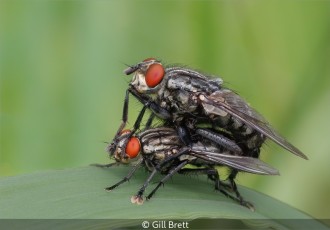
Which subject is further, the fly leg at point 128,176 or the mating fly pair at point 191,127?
the mating fly pair at point 191,127

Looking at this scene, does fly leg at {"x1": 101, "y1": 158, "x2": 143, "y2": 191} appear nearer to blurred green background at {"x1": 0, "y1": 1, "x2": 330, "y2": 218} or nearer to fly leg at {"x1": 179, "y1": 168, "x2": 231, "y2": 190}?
fly leg at {"x1": 179, "y1": 168, "x2": 231, "y2": 190}

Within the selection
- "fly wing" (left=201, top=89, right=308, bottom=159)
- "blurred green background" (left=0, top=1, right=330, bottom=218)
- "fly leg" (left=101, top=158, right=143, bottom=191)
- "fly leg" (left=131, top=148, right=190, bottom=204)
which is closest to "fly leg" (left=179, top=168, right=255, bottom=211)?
"fly leg" (left=131, top=148, right=190, bottom=204)

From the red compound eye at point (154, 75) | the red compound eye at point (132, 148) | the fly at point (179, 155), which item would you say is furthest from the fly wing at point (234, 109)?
the red compound eye at point (132, 148)

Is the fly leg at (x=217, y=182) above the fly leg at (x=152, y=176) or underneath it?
underneath

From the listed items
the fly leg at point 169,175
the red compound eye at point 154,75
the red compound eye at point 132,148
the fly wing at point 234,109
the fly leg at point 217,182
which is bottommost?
the fly leg at point 217,182

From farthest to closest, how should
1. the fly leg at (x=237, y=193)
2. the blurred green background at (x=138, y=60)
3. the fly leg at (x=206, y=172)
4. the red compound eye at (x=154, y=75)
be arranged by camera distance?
the blurred green background at (x=138, y=60)
the red compound eye at (x=154, y=75)
the fly leg at (x=206, y=172)
the fly leg at (x=237, y=193)

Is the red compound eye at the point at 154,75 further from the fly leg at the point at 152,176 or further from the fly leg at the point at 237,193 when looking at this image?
the fly leg at the point at 237,193

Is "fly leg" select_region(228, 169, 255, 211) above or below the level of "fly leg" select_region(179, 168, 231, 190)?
below
